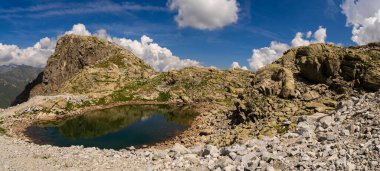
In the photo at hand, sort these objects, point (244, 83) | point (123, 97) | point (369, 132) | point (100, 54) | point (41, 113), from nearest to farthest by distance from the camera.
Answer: point (369, 132) → point (41, 113) → point (123, 97) → point (244, 83) → point (100, 54)

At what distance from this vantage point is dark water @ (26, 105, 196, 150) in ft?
209

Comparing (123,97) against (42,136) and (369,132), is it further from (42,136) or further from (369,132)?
(369,132)

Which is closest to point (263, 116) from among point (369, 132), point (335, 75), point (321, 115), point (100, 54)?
point (321, 115)

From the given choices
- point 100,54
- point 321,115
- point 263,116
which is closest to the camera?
point 321,115

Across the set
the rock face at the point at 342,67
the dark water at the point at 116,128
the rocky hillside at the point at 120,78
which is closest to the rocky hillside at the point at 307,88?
the rock face at the point at 342,67

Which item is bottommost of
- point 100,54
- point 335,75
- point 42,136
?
point 42,136

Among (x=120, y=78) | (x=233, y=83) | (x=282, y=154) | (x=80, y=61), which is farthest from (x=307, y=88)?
(x=80, y=61)

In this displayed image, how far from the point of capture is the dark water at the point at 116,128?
63719 millimetres

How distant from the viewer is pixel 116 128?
77688 millimetres

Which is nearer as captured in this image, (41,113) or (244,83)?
(41,113)

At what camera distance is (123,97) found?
124 meters

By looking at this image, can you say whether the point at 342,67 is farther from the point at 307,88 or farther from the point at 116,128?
the point at 116,128

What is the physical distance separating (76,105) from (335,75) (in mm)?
75865

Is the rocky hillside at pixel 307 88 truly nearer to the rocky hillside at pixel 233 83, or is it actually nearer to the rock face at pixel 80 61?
the rocky hillside at pixel 233 83
